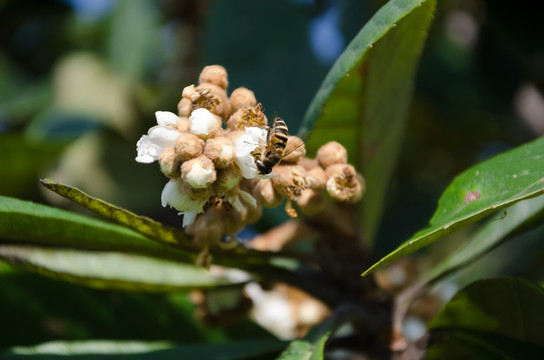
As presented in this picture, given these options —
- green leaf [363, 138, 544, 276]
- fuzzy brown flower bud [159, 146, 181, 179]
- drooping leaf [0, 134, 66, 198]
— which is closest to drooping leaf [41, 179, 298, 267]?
fuzzy brown flower bud [159, 146, 181, 179]

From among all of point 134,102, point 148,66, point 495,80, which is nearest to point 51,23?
point 148,66

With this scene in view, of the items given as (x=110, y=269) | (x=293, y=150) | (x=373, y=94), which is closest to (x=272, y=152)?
(x=293, y=150)

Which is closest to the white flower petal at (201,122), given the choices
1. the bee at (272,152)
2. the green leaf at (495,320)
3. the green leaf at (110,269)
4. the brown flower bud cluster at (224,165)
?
the brown flower bud cluster at (224,165)

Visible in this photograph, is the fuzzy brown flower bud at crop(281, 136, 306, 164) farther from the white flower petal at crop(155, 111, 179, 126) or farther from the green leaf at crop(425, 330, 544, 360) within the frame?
the green leaf at crop(425, 330, 544, 360)

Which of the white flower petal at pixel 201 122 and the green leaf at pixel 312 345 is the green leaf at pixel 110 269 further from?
the white flower petal at pixel 201 122

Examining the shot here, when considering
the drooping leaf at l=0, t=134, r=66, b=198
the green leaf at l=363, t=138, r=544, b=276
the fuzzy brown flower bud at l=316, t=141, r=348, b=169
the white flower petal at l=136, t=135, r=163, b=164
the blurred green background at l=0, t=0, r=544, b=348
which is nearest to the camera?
the green leaf at l=363, t=138, r=544, b=276

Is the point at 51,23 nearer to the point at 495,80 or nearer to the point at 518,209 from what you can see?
the point at 495,80

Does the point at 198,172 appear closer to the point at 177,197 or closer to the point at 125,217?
the point at 177,197
